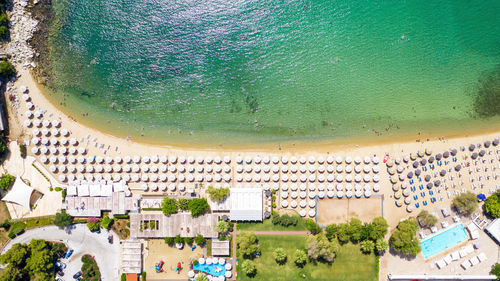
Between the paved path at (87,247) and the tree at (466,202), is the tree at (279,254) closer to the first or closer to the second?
the paved path at (87,247)

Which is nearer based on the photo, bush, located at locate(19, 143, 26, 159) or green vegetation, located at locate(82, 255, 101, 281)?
green vegetation, located at locate(82, 255, 101, 281)

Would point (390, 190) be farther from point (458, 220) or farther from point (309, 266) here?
point (309, 266)

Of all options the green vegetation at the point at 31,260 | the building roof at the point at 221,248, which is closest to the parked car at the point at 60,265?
the green vegetation at the point at 31,260

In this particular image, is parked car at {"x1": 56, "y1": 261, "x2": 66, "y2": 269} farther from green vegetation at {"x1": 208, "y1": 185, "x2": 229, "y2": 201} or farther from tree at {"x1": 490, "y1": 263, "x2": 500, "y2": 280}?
tree at {"x1": 490, "y1": 263, "x2": 500, "y2": 280}

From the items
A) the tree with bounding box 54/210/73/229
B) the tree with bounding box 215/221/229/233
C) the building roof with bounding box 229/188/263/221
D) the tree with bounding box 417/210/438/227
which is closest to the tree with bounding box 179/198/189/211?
the tree with bounding box 215/221/229/233

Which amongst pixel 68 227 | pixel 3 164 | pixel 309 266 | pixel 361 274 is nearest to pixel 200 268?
pixel 309 266

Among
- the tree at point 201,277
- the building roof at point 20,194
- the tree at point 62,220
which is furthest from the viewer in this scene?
the building roof at point 20,194
